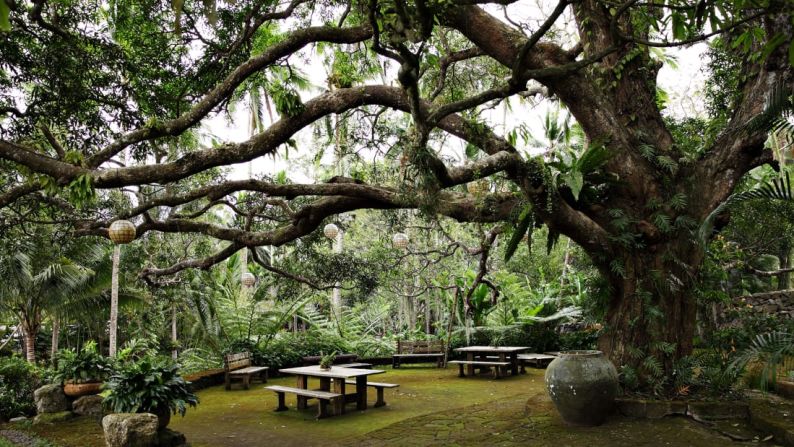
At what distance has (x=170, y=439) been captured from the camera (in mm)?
6000

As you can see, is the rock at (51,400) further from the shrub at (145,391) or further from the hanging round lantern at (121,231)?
the hanging round lantern at (121,231)

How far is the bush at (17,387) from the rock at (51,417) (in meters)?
0.77

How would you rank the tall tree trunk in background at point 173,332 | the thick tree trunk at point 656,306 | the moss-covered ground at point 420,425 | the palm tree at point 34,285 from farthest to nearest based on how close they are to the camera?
the tall tree trunk in background at point 173,332, the palm tree at point 34,285, the thick tree trunk at point 656,306, the moss-covered ground at point 420,425

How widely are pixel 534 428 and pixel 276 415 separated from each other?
3624 mm

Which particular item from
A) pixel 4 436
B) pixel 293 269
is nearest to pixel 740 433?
pixel 293 269

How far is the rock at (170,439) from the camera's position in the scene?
588 cm

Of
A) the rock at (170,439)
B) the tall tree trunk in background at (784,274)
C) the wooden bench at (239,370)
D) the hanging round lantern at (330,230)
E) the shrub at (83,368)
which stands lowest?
the rock at (170,439)

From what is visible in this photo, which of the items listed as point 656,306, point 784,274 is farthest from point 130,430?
point 784,274

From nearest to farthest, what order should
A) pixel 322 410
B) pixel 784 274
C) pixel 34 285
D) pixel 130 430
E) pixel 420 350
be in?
pixel 130 430 < pixel 322 410 < pixel 34 285 < pixel 420 350 < pixel 784 274

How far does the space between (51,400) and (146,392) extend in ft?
8.78

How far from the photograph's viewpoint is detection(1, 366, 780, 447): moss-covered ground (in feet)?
18.6

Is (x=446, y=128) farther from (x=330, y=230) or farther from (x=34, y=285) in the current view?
(x=34, y=285)

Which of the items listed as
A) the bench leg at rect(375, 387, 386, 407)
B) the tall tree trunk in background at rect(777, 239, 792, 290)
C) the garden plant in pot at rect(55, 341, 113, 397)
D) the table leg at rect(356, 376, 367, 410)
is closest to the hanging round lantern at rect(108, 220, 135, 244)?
the garden plant in pot at rect(55, 341, 113, 397)

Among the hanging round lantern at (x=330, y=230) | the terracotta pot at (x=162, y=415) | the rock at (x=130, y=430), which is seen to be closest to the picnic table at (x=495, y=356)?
the hanging round lantern at (x=330, y=230)
